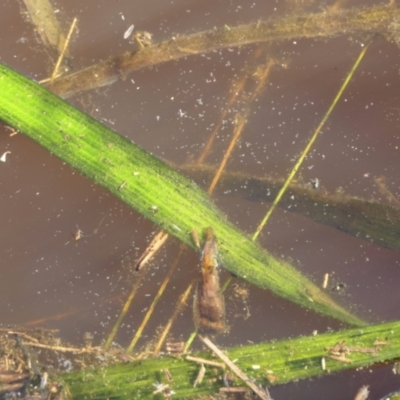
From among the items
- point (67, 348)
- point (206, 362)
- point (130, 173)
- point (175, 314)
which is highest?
point (130, 173)

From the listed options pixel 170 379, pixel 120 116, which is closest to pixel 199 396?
pixel 170 379

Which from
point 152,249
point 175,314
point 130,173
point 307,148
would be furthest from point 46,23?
point 175,314

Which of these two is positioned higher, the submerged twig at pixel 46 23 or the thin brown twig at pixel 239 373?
the submerged twig at pixel 46 23

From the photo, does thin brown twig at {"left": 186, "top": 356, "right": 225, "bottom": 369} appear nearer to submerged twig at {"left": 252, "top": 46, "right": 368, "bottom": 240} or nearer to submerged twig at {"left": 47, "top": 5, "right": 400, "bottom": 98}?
submerged twig at {"left": 252, "top": 46, "right": 368, "bottom": 240}

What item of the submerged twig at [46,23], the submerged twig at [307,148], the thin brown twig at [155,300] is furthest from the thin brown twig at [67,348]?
the submerged twig at [46,23]

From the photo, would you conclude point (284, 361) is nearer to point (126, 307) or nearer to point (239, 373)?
point (239, 373)

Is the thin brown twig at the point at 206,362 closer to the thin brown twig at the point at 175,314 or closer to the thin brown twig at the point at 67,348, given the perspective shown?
the thin brown twig at the point at 175,314
